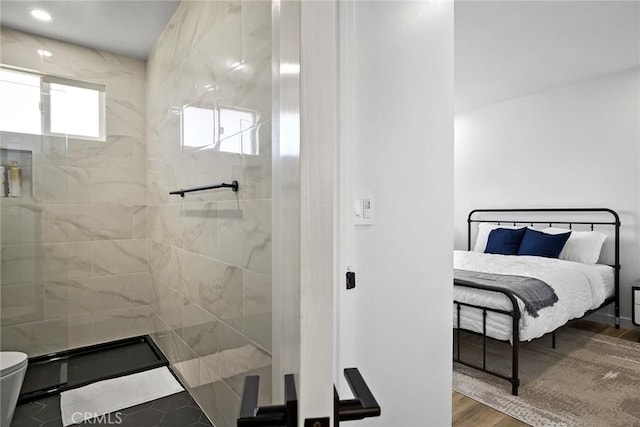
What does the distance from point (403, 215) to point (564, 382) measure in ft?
6.49

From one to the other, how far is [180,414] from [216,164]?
1335mm

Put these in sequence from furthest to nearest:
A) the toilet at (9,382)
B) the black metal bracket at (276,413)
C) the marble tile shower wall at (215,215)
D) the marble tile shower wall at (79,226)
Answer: the marble tile shower wall at (79,226)
the toilet at (9,382)
the marble tile shower wall at (215,215)
the black metal bracket at (276,413)

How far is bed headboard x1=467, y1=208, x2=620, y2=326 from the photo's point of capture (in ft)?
11.2

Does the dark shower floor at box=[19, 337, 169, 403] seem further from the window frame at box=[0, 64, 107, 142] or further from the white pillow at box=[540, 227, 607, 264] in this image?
the white pillow at box=[540, 227, 607, 264]

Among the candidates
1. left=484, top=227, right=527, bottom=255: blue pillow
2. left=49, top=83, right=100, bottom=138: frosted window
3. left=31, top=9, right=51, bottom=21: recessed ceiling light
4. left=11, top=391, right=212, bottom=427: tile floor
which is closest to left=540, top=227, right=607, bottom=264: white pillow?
left=484, top=227, right=527, bottom=255: blue pillow

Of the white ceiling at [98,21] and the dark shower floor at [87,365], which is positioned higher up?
the white ceiling at [98,21]

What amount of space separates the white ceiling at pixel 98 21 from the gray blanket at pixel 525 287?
2726 mm

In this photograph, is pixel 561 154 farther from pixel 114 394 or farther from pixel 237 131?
pixel 114 394

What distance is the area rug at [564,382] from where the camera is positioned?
1.93m

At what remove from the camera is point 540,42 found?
112 inches

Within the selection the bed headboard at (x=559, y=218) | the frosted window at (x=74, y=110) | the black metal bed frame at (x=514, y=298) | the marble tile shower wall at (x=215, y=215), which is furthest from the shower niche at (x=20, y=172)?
the bed headboard at (x=559, y=218)

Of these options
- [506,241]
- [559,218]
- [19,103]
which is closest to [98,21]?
[19,103]

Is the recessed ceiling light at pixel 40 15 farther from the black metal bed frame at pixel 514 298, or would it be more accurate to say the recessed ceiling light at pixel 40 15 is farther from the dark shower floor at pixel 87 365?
the black metal bed frame at pixel 514 298

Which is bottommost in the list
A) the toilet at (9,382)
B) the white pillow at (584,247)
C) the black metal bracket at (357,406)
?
the toilet at (9,382)
